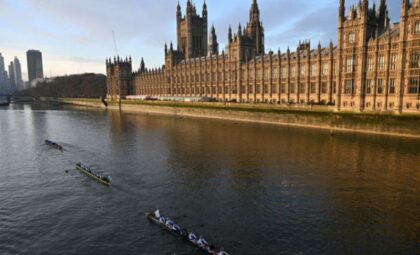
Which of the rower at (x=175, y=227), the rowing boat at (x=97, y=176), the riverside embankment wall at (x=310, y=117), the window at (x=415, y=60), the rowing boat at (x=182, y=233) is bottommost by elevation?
the rowing boat at (x=182, y=233)

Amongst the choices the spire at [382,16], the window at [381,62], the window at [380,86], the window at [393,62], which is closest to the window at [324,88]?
the spire at [382,16]

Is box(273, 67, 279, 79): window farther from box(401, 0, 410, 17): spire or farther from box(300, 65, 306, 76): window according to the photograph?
box(401, 0, 410, 17): spire

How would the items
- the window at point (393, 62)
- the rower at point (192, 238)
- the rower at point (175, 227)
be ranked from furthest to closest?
the window at point (393, 62) < the rower at point (175, 227) < the rower at point (192, 238)

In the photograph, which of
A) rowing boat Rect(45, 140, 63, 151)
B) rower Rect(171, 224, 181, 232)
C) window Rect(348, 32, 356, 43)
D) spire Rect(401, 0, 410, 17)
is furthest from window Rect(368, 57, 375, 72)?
rowing boat Rect(45, 140, 63, 151)

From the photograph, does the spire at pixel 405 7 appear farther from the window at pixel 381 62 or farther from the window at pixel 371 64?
the window at pixel 371 64

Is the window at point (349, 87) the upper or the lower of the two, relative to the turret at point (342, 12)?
lower

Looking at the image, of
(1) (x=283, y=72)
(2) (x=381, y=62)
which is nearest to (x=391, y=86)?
(2) (x=381, y=62)

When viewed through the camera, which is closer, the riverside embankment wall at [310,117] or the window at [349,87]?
the riverside embankment wall at [310,117]

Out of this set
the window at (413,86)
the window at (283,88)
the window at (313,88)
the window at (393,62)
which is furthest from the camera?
the window at (283,88)

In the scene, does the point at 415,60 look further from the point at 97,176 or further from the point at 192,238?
the point at 97,176

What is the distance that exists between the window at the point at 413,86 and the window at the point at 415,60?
2723 mm

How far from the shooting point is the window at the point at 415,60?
66312 millimetres

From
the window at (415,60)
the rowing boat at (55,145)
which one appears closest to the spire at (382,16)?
the window at (415,60)

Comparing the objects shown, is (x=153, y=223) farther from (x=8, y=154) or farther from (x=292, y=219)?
(x=8, y=154)
